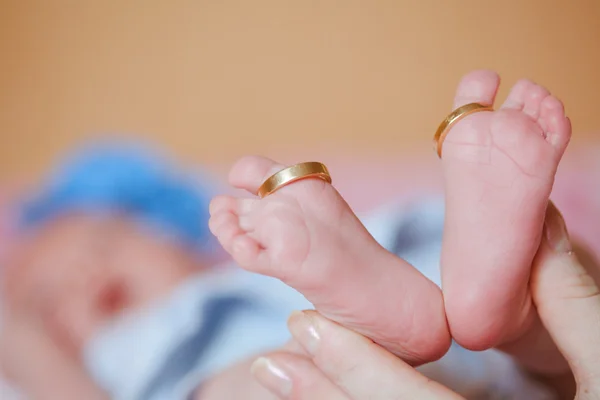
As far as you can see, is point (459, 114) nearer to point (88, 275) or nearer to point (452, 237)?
point (452, 237)

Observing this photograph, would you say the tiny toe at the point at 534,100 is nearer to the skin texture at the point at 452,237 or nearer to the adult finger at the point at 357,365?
the skin texture at the point at 452,237

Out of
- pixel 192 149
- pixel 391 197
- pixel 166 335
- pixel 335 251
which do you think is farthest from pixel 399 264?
pixel 192 149

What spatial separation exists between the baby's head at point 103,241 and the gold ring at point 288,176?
1.72ft

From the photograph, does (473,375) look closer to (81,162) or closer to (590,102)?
(590,102)

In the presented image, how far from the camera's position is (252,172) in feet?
1.96

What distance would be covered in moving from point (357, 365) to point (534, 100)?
33 centimetres

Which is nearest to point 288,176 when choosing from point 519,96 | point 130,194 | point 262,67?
point 519,96

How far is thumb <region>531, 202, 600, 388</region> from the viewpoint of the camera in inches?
22.6

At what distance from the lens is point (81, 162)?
1300 millimetres

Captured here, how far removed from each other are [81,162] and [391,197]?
67 centimetres

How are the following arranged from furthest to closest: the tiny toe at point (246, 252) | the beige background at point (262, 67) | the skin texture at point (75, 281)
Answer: the beige background at point (262, 67) → the skin texture at point (75, 281) → the tiny toe at point (246, 252)

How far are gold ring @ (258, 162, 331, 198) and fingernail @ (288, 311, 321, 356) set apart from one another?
0.13 meters

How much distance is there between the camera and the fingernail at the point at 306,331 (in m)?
0.59

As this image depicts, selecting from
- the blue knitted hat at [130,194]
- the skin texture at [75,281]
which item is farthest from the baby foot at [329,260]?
the blue knitted hat at [130,194]
